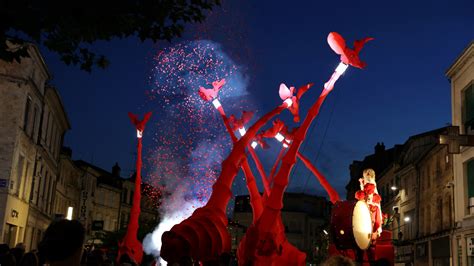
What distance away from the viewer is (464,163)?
24.5 meters

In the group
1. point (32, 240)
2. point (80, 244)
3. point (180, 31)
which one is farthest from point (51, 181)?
point (80, 244)

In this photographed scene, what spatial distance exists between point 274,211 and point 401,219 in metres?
27.3

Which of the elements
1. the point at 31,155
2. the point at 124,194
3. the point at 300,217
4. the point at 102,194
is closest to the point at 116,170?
the point at 124,194

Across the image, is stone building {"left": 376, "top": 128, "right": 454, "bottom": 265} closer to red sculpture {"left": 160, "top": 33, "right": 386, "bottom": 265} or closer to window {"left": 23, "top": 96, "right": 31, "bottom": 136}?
red sculpture {"left": 160, "top": 33, "right": 386, "bottom": 265}

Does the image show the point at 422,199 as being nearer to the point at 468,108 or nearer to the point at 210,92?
the point at 468,108

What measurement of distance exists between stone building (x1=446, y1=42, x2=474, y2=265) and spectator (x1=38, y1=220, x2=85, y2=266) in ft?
72.2

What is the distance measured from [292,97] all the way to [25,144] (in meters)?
15.0

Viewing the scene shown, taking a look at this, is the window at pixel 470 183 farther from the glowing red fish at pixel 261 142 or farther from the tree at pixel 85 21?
the tree at pixel 85 21

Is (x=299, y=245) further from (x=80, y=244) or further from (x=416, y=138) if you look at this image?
(x=80, y=244)

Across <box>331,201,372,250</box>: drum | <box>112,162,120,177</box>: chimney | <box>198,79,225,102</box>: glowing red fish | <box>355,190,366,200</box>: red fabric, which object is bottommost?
<box>331,201,372,250</box>: drum

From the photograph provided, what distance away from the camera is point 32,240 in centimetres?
3195

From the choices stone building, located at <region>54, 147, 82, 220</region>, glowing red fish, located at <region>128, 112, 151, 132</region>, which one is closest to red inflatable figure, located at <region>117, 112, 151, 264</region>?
glowing red fish, located at <region>128, 112, 151, 132</region>

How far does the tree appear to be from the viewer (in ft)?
21.3

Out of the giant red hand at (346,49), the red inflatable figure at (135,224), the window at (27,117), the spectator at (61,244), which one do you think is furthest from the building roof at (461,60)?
the spectator at (61,244)
